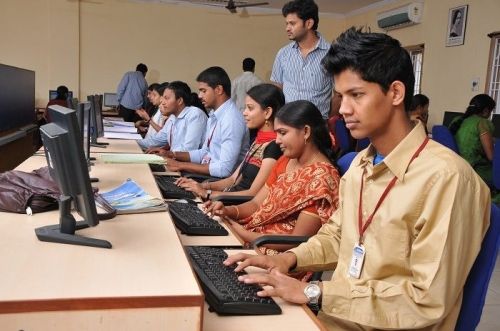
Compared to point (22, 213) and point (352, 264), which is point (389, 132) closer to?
point (352, 264)

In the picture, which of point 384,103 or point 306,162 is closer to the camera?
point 384,103

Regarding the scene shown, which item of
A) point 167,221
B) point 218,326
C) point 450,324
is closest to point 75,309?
point 218,326

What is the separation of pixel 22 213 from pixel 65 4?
300 inches

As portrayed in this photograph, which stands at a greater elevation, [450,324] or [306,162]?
[306,162]

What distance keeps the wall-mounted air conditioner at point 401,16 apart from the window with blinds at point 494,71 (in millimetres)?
1474

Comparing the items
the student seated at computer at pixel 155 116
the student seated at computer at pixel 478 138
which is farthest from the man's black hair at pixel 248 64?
the student seated at computer at pixel 478 138

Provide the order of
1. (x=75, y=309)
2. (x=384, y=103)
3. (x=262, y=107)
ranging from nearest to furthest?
(x=75, y=309) < (x=384, y=103) < (x=262, y=107)

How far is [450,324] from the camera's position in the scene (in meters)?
0.98

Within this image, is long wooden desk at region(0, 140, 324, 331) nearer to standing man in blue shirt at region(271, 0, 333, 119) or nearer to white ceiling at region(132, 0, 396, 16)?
standing man in blue shirt at region(271, 0, 333, 119)

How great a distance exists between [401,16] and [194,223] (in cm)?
591

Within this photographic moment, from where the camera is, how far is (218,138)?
3.04m

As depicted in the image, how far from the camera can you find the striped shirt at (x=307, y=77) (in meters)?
2.89

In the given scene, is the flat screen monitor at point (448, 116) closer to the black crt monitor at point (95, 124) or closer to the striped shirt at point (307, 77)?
the striped shirt at point (307, 77)

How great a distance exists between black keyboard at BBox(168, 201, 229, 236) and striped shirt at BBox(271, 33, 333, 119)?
4.77 feet
